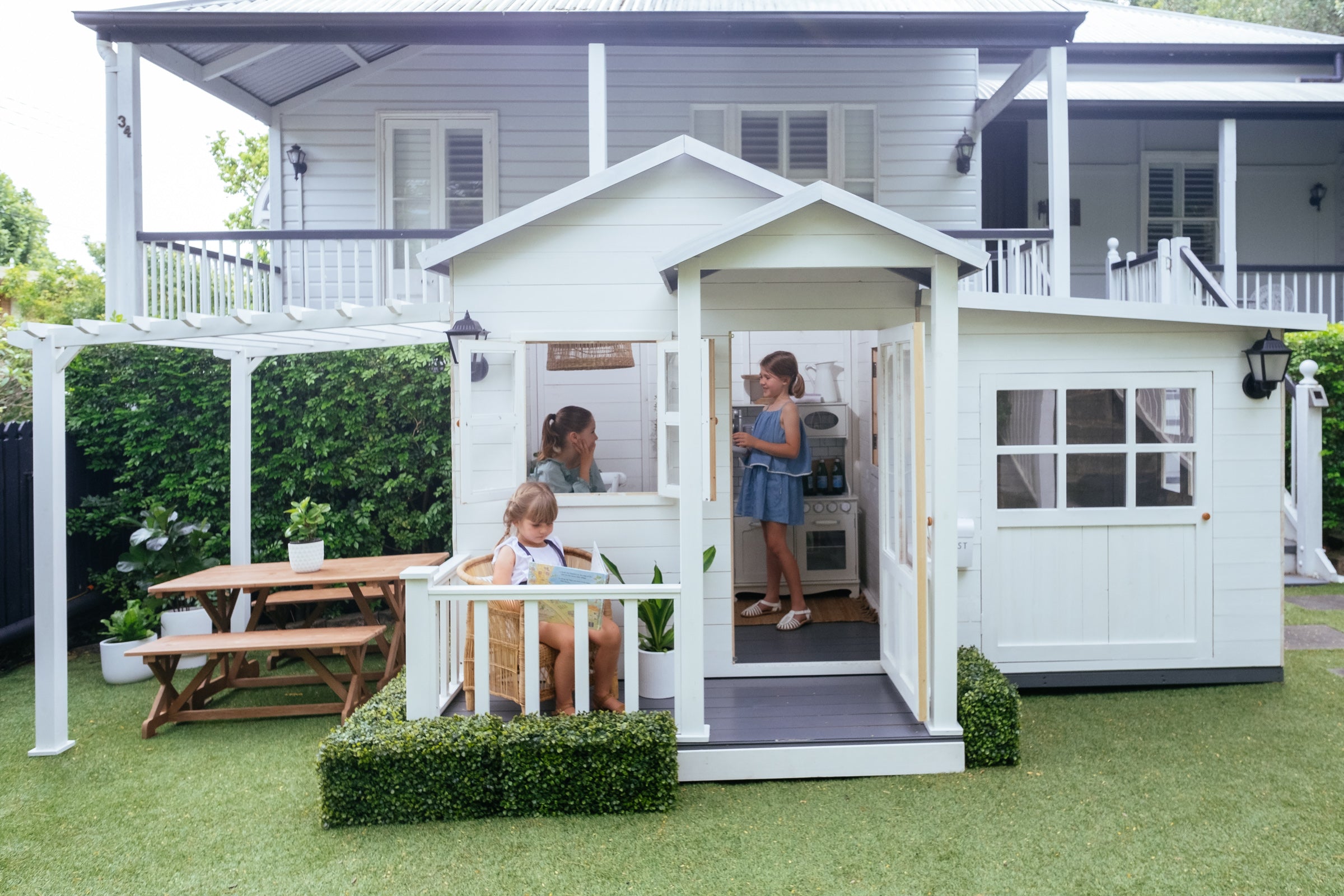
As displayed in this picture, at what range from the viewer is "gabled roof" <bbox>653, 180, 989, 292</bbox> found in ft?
13.7

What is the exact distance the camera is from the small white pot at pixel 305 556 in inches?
226

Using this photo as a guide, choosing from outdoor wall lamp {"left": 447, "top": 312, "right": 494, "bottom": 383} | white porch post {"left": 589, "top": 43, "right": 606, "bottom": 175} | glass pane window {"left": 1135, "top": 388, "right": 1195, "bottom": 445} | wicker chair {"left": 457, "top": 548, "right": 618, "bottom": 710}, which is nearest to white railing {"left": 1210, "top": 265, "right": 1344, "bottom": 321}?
glass pane window {"left": 1135, "top": 388, "right": 1195, "bottom": 445}

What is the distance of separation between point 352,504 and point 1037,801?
5.75 metres

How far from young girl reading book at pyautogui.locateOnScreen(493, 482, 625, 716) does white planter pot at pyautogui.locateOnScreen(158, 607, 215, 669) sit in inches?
128

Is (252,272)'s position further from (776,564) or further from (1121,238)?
(1121,238)

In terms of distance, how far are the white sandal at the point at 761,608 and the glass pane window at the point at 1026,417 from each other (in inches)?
76.6

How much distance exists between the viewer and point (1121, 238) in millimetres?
11414

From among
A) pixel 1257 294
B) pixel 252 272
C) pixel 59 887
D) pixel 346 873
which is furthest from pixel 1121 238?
pixel 59 887

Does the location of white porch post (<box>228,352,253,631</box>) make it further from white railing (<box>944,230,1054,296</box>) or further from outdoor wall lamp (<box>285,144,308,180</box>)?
white railing (<box>944,230,1054,296</box>)

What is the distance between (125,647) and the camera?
Answer: 6.27 metres

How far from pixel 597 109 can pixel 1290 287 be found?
30.3 ft

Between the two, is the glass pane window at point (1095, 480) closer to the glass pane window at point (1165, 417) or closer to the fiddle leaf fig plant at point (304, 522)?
the glass pane window at point (1165, 417)

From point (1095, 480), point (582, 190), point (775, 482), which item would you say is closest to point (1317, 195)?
point (1095, 480)

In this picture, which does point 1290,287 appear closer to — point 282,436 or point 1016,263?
point 1016,263
